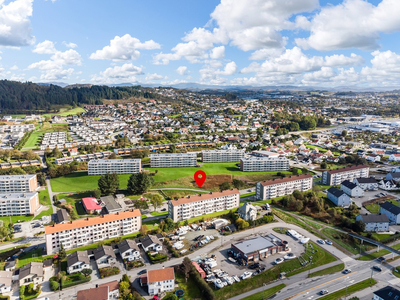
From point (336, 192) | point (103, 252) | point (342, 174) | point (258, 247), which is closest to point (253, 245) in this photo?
point (258, 247)

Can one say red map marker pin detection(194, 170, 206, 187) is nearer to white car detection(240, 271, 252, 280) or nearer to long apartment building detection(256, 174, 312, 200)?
long apartment building detection(256, 174, 312, 200)

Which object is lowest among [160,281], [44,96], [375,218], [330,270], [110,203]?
A: [330,270]

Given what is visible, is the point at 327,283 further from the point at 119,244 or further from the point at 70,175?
the point at 70,175

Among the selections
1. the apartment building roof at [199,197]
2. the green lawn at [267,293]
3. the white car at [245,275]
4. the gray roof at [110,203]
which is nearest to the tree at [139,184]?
the gray roof at [110,203]

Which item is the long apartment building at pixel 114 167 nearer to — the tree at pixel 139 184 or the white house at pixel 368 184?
the tree at pixel 139 184

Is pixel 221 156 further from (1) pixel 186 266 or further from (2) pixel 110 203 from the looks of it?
(1) pixel 186 266
